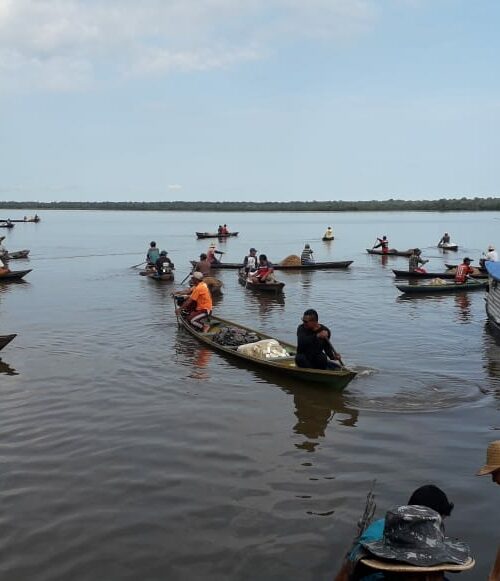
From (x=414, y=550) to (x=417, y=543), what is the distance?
39mm

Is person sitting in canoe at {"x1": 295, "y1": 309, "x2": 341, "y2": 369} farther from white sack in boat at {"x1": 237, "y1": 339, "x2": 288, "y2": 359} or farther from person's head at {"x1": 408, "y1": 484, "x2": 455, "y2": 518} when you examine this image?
person's head at {"x1": 408, "y1": 484, "x2": 455, "y2": 518}

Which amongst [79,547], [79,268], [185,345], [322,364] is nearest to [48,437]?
[79,547]

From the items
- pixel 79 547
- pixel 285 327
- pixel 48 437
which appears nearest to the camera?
pixel 79 547

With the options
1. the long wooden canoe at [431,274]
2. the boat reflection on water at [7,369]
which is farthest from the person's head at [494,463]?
the long wooden canoe at [431,274]

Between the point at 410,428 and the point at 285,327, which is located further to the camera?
the point at 285,327

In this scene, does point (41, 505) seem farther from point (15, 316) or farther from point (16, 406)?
point (15, 316)

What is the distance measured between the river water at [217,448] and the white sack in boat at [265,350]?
47cm

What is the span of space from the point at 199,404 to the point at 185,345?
443 centimetres

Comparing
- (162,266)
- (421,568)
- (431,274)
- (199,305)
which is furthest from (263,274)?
(421,568)

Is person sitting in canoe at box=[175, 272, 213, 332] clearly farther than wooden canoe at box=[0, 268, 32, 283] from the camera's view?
No

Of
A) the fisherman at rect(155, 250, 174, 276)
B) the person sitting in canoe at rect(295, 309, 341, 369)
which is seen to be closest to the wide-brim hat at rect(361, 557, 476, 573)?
the person sitting in canoe at rect(295, 309, 341, 369)

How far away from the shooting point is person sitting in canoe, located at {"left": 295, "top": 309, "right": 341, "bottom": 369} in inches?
412

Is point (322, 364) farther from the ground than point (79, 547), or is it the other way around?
point (322, 364)

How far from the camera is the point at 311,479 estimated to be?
7.29 m
